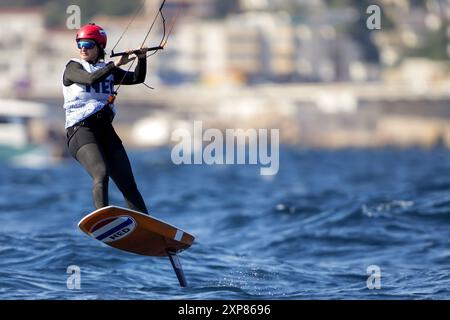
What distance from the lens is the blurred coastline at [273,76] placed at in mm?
103438

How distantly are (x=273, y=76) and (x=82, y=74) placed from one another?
11904 cm

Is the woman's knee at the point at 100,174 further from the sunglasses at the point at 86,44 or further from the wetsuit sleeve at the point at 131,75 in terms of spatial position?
the sunglasses at the point at 86,44

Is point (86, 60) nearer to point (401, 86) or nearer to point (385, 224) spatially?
point (385, 224)

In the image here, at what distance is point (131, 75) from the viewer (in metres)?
11.0

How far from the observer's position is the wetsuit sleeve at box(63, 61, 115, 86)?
10453 mm

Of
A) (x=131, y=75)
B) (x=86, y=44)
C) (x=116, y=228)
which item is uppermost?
(x=86, y=44)

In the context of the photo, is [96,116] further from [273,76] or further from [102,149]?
[273,76]

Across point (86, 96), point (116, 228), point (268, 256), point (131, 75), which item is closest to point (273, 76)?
point (268, 256)

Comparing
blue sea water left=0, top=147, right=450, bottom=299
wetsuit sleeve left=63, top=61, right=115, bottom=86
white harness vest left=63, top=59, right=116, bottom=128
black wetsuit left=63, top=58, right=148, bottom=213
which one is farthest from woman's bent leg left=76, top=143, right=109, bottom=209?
blue sea water left=0, top=147, right=450, bottom=299

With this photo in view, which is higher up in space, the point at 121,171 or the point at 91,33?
the point at 91,33

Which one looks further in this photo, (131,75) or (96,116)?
(131,75)

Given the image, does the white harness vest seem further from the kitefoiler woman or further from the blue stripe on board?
the blue stripe on board

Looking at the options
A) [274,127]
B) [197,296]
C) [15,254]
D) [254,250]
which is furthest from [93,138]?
[274,127]

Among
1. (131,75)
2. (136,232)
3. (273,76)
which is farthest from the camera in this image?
(273,76)
